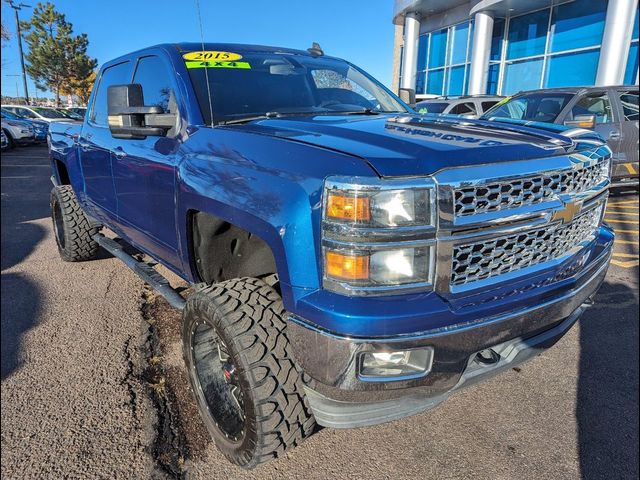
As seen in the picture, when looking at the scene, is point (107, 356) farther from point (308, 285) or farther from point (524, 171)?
point (524, 171)

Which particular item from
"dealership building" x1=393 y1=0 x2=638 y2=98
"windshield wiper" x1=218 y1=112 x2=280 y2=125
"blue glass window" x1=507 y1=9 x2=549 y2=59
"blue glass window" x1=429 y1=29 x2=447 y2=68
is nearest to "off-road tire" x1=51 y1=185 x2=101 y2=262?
"windshield wiper" x1=218 y1=112 x2=280 y2=125

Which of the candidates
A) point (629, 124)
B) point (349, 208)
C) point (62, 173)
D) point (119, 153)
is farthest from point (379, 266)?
point (629, 124)

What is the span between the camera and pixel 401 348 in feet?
5.24

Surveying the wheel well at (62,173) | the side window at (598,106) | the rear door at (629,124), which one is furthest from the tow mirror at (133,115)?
the rear door at (629,124)

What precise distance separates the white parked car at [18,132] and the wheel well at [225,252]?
1875 cm

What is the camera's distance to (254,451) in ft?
6.29

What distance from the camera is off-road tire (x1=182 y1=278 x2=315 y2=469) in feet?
6.05

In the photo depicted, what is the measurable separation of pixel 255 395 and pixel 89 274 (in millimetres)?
3310

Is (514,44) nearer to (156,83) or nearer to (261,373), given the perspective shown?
(156,83)

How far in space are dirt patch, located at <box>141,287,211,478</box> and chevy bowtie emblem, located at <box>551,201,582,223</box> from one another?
194 centimetres

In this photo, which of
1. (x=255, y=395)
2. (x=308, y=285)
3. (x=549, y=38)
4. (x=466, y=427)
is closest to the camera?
(x=308, y=285)

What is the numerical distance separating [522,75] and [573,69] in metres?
2.45

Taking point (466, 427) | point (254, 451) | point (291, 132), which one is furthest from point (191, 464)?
point (291, 132)

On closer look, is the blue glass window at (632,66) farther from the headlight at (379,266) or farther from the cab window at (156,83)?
the headlight at (379,266)
